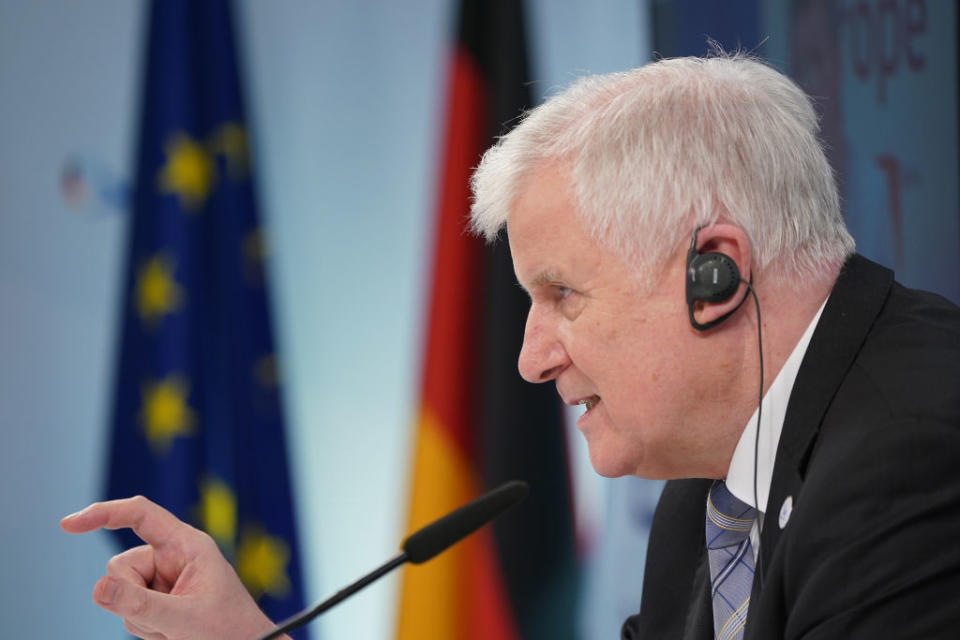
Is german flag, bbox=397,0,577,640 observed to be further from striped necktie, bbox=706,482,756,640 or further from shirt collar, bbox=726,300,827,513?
shirt collar, bbox=726,300,827,513

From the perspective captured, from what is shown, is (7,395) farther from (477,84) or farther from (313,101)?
(477,84)

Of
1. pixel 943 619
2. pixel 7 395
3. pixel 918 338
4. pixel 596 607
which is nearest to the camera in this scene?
pixel 943 619

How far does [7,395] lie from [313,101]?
1.30 m

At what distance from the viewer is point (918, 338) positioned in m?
1.04

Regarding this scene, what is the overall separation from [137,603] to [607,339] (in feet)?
2.08

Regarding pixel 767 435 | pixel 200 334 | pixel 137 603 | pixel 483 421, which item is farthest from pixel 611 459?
pixel 200 334

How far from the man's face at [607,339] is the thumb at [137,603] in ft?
1.71

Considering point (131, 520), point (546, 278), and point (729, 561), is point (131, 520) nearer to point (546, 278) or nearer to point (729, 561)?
point (546, 278)

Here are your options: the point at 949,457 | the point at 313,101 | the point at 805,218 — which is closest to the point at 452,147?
the point at 313,101

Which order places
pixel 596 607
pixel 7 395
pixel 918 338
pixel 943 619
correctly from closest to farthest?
pixel 943 619
pixel 918 338
pixel 596 607
pixel 7 395

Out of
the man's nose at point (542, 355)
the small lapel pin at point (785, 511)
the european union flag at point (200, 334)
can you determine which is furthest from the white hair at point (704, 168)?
the european union flag at point (200, 334)

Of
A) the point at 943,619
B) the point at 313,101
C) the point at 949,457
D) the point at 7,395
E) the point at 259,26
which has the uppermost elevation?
the point at 259,26

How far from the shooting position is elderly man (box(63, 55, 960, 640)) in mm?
965

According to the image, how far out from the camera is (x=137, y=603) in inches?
45.9
